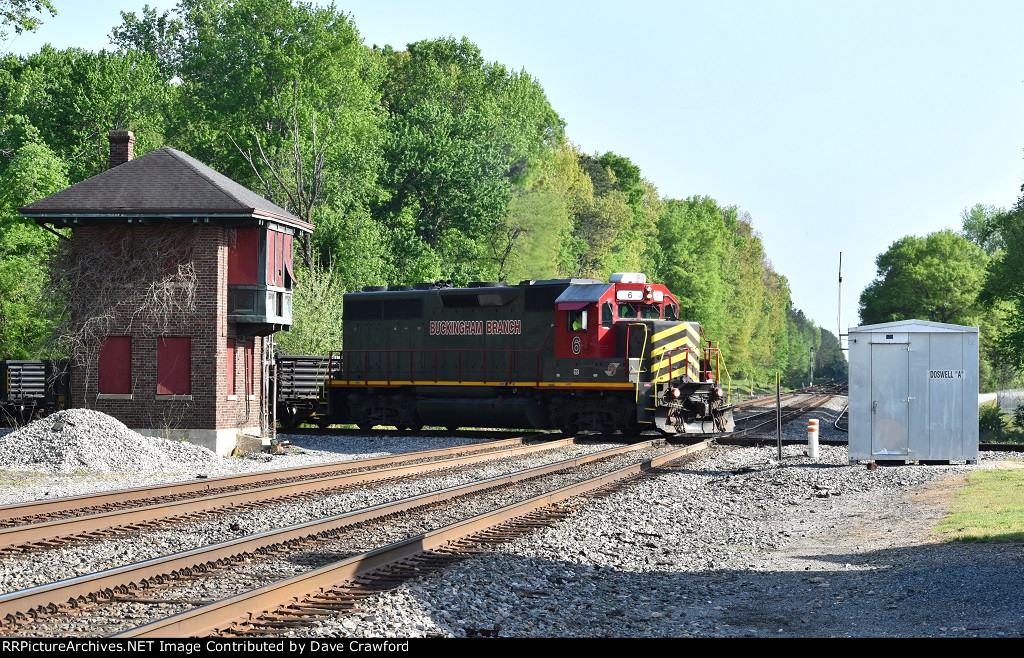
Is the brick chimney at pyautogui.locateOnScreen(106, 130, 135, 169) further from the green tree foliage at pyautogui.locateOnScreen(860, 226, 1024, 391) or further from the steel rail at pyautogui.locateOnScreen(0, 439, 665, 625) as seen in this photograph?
the green tree foliage at pyautogui.locateOnScreen(860, 226, 1024, 391)

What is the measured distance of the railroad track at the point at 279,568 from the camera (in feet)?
25.5

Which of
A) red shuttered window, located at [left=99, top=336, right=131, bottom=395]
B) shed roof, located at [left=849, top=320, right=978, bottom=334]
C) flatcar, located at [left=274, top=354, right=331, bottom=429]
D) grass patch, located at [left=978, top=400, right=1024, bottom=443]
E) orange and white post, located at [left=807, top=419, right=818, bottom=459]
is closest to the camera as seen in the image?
shed roof, located at [left=849, top=320, right=978, bottom=334]

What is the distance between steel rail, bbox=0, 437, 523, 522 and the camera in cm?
1354

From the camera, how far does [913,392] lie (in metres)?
20.0

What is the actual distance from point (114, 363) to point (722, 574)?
1914cm

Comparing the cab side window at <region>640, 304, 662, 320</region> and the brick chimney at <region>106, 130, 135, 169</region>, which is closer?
the cab side window at <region>640, 304, 662, 320</region>

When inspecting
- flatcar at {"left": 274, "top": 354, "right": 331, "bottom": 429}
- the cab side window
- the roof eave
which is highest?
the roof eave

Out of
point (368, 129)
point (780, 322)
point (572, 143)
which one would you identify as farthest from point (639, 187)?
point (780, 322)

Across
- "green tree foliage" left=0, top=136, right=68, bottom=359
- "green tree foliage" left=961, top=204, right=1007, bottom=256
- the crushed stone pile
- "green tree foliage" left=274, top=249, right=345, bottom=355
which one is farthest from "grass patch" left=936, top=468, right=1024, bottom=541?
"green tree foliage" left=961, top=204, right=1007, bottom=256

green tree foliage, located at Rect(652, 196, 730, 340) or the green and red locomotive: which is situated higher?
green tree foliage, located at Rect(652, 196, 730, 340)

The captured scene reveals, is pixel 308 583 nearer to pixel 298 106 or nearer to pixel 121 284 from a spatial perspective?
pixel 121 284

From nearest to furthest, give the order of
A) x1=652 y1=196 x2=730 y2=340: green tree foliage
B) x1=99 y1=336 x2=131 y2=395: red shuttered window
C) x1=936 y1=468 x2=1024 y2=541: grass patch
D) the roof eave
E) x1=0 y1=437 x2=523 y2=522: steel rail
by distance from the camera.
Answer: x1=936 y1=468 x2=1024 y2=541: grass patch
x1=0 y1=437 x2=523 y2=522: steel rail
the roof eave
x1=99 y1=336 x2=131 y2=395: red shuttered window
x1=652 y1=196 x2=730 y2=340: green tree foliage

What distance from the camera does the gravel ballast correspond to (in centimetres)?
826

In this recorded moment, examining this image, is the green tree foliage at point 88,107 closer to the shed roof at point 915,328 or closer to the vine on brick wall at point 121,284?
the vine on brick wall at point 121,284
